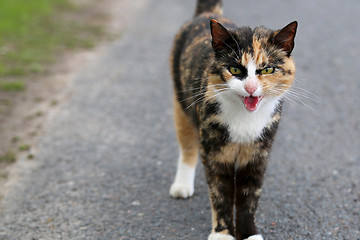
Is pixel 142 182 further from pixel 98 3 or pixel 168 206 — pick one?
pixel 98 3

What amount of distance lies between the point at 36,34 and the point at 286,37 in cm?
597

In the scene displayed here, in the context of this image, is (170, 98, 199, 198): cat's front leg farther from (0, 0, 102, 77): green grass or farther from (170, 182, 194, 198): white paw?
(0, 0, 102, 77): green grass

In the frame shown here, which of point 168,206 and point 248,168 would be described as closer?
point 248,168

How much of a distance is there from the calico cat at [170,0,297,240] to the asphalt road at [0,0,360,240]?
288mm

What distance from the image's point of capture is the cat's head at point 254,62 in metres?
2.60

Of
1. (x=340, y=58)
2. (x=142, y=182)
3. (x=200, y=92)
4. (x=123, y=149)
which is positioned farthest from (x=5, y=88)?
(x=340, y=58)

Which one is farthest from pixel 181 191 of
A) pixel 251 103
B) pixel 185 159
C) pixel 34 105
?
pixel 34 105

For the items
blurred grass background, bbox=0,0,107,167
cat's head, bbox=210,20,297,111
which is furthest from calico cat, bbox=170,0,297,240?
blurred grass background, bbox=0,0,107,167

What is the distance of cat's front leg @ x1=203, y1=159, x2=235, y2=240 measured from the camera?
117 inches

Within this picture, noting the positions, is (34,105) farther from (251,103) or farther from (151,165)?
(251,103)

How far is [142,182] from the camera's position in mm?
3988

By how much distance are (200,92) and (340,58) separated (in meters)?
4.74

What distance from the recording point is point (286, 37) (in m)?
2.70

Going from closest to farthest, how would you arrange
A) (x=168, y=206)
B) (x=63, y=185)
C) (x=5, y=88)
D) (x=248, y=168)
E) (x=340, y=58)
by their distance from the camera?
(x=248, y=168) → (x=168, y=206) → (x=63, y=185) → (x=5, y=88) → (x=340, y=58)
